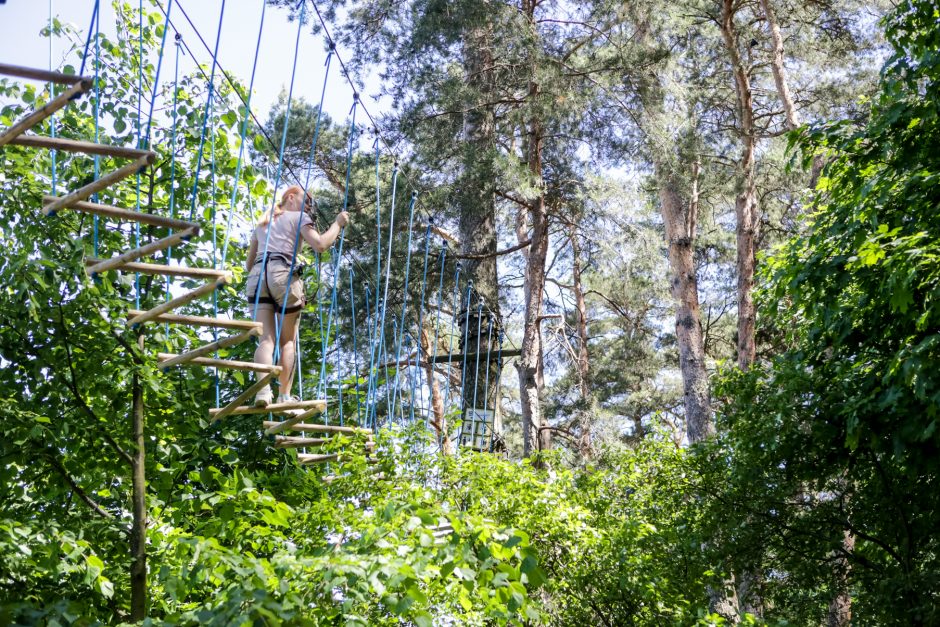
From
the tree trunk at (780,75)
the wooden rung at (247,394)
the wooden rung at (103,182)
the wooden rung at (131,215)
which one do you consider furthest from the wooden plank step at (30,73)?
the tree trunk at (780,75)

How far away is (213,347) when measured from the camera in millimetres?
3926

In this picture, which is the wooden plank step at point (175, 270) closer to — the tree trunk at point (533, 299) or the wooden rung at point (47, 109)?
the wooden rung at point (47, 109)

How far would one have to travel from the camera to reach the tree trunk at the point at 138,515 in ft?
16.0

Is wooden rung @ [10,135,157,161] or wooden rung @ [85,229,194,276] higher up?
wooden rung @ [10,135,157,161]

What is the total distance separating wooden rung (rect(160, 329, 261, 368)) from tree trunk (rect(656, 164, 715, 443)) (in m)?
6.47

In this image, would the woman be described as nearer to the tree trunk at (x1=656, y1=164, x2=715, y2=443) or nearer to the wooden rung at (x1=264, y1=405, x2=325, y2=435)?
the wooden rung at (x1=264, y1=405, x2=325, y2=435)

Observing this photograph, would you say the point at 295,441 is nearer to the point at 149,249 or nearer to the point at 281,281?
the point at 281,281

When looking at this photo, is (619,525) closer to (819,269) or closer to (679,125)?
(819,269)

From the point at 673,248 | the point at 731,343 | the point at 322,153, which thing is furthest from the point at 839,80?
the point at 322,153

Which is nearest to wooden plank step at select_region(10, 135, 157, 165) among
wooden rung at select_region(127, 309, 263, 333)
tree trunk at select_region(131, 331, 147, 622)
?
wooden rung at select_region(127, 309, 263, 333)

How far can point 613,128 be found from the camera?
10.4 metres

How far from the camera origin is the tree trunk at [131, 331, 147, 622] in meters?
4.87

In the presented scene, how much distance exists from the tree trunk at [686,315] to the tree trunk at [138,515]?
602 centimetres

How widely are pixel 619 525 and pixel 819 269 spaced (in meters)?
2.49
